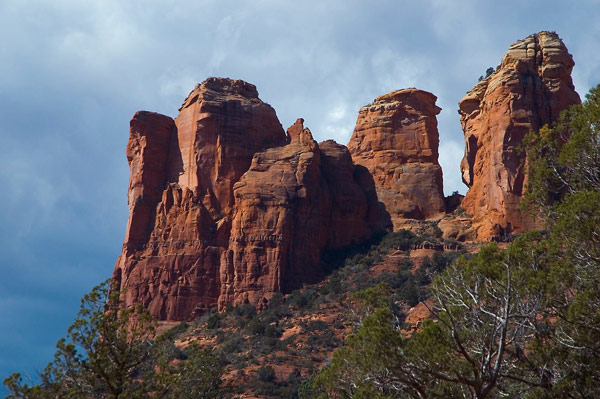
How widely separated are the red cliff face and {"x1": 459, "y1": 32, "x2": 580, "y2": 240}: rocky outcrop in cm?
1143

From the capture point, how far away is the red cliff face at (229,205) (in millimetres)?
68125

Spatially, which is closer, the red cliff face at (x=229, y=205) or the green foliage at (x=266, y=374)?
the green foliage at (x=266, y=374)

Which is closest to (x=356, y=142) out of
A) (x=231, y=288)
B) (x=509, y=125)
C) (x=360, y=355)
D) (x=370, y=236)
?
(x=370, y=236)

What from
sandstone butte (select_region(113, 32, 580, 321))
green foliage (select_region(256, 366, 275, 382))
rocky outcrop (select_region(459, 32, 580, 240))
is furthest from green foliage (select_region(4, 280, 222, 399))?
rocky outcrop (select_region(459, 32, 580, 240))

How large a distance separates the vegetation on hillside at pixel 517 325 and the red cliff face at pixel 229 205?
43.8 m

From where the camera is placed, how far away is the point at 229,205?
7288 cm

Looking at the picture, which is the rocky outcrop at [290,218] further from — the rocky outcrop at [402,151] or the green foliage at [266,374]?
the green foliage at [266,374]

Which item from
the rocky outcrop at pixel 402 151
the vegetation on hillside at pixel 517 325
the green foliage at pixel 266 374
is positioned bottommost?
the green foliage at pixel 266 374

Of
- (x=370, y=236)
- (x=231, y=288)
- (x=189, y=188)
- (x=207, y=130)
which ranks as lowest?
(x=231, y=288)

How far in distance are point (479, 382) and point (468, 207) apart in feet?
193

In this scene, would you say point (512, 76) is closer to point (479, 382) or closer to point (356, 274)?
point (356, 274)

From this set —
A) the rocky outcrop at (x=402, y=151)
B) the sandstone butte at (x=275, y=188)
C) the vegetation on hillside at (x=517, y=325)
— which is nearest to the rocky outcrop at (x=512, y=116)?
the sandstone butte at (x=275, y=188)

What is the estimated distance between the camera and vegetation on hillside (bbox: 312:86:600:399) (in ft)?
68.3

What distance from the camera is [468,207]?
76438mm
